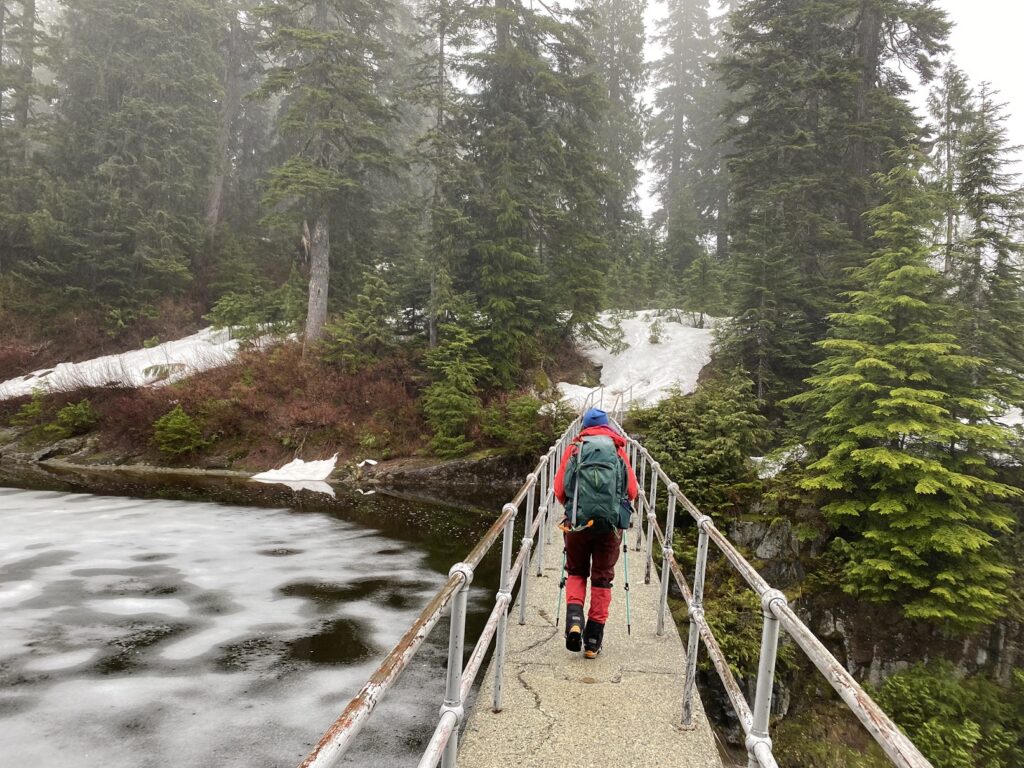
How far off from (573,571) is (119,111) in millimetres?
29755

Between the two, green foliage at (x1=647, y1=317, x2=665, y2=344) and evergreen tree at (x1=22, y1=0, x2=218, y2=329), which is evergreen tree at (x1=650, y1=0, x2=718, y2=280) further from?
evergreen tree at (x1=22, y1=0, x2=218, y2=329)

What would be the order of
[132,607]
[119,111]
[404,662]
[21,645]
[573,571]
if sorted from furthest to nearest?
1. [119,111]
2. [132,607]
3. [21,645]
4. [573,571]
5. [404,662]

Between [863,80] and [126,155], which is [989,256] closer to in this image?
[863,80]

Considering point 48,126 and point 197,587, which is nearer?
point 197,587

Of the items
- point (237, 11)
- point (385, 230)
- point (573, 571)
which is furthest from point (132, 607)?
point (237, 11)

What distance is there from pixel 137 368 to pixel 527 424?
15.7m

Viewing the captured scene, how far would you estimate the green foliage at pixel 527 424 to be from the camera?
17.4m

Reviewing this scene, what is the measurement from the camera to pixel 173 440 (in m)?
18.7

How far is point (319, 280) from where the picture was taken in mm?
21750

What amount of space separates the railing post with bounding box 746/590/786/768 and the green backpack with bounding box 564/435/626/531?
7.35 ft

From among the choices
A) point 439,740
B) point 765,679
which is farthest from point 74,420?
point 765,679

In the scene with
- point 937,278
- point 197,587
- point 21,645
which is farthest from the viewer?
point 937,278

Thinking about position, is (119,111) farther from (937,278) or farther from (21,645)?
(937,278)

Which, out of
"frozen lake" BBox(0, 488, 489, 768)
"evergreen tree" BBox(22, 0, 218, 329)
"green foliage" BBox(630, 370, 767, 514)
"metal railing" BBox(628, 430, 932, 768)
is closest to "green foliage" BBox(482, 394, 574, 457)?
"green foliage" BBox(630, 370, 767, 514)
